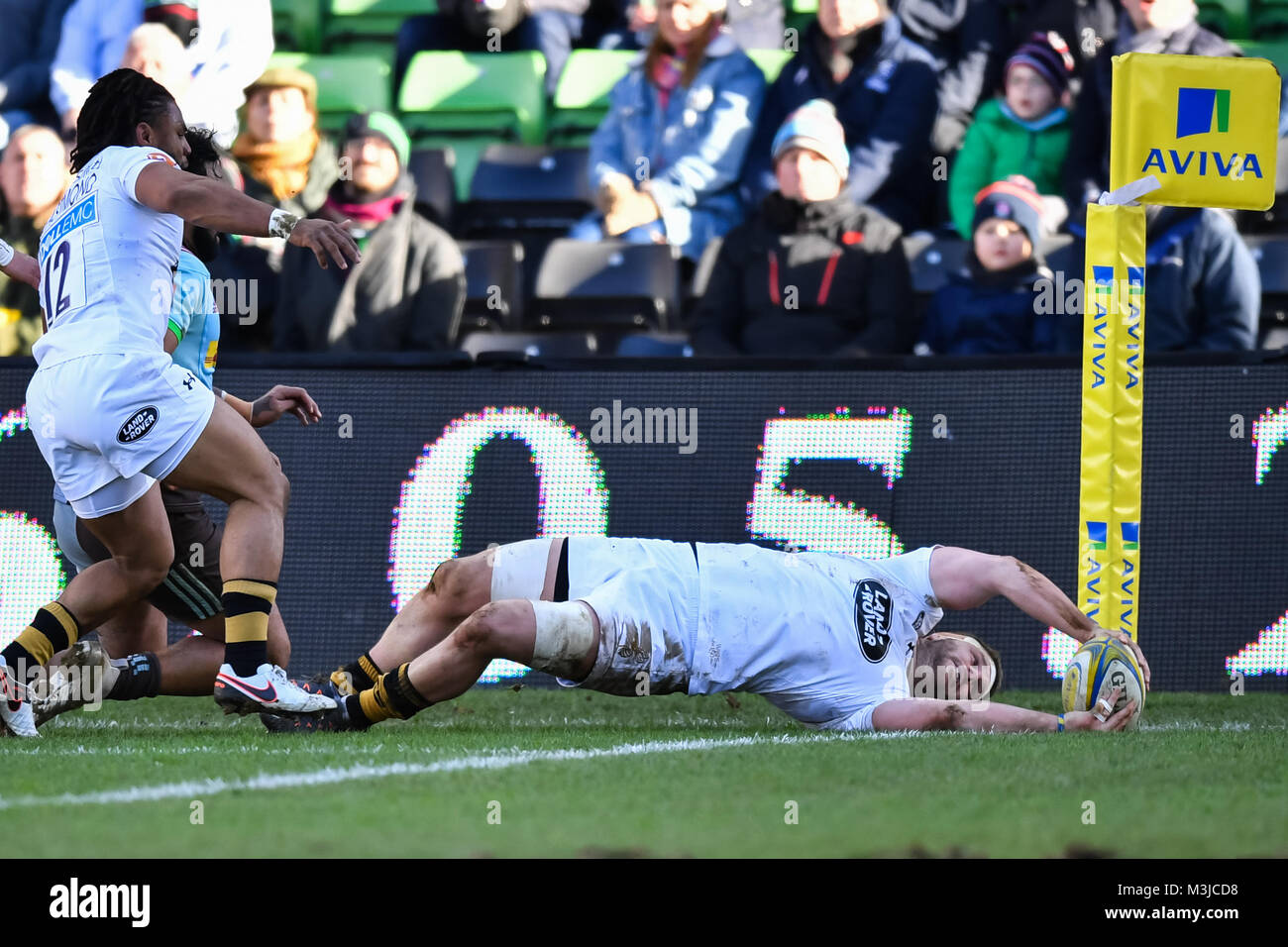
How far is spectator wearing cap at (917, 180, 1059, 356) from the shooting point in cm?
775

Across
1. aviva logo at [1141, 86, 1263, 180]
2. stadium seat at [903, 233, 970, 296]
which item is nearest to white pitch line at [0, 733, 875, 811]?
aviva logo at [1141, 86, 1263, 180]

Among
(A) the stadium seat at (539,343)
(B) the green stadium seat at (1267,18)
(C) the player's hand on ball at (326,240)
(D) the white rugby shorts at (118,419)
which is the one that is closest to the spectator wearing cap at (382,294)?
(A) the stadium seat at (539,343)

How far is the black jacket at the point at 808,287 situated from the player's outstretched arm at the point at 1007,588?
262cm

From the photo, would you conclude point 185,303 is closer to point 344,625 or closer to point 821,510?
point 344,625

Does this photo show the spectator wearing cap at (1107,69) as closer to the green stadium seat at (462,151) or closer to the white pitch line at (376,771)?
the green stadium seat at (462,151)

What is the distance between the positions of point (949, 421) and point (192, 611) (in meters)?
2.97

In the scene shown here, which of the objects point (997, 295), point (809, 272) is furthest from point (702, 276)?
point (997, 295)

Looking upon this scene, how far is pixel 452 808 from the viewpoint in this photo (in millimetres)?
3529

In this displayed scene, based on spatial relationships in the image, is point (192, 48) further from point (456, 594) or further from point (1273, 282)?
point (1273, 282)

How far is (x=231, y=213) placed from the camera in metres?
4.40

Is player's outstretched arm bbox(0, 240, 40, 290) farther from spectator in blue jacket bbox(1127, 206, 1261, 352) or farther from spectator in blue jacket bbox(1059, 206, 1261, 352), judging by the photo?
spectator in blue jacket bbox(1127, 206, 1261, 352)

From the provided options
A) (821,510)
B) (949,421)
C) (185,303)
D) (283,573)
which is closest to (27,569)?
(283,573)

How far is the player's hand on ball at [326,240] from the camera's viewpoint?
4.30 meters

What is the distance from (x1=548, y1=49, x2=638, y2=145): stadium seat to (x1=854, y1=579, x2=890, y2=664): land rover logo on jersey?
5.87 m
